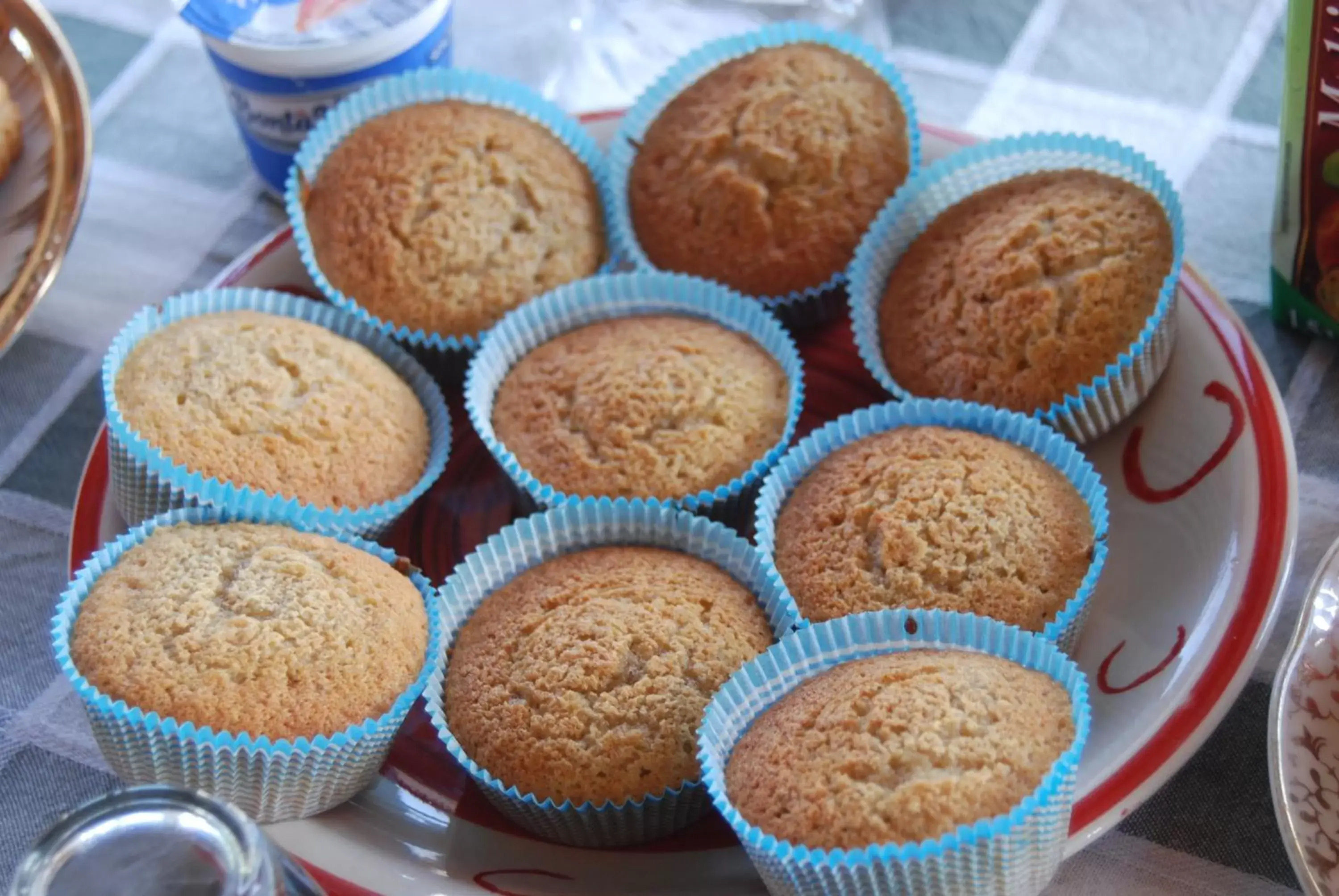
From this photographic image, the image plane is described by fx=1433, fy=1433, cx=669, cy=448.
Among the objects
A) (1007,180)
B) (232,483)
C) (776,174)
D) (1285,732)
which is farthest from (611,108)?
(1285,732)

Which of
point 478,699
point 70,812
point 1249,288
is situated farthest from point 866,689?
point 1249,288

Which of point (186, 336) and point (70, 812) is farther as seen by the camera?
point (186, 336)

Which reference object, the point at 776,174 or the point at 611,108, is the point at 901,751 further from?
the point at 611,108

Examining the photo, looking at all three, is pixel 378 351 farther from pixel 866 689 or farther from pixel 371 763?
pixel 866 689

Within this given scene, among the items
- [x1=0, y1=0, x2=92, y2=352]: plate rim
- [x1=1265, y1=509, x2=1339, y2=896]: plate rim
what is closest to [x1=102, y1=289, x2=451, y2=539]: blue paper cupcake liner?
[x1=0, y1=0, x2=92, y2=352]: plate rim

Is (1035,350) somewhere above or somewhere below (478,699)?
above

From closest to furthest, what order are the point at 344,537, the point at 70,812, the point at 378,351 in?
the point at 70,812 → the point at 344,537 → the point at 378,351
